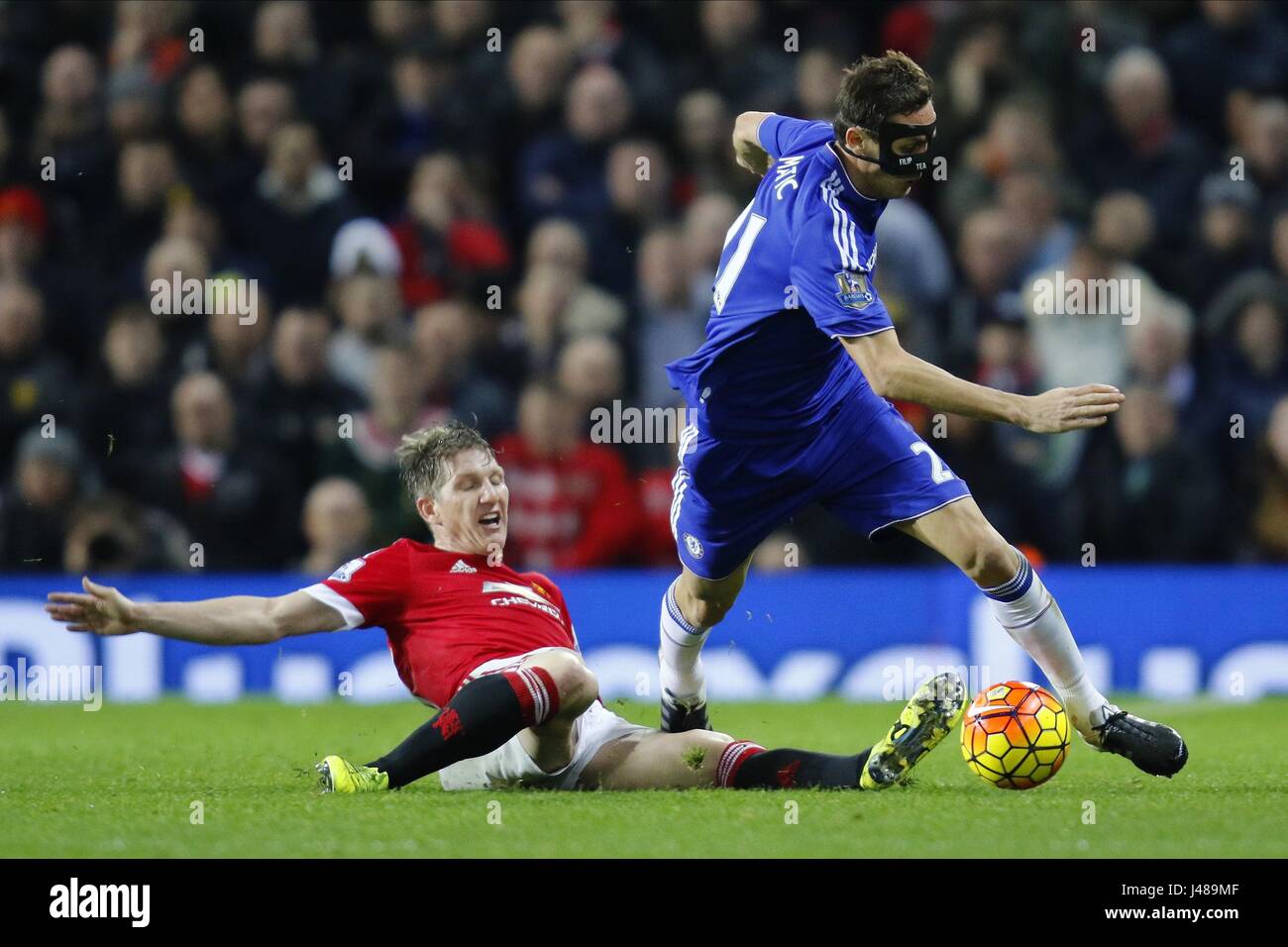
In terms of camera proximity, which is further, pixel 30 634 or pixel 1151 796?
pixel 30 634

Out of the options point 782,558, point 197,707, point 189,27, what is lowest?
point 197,707

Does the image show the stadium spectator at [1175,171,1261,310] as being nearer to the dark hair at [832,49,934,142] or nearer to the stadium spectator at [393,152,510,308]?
the stadium spectator at [393,152,510,308]

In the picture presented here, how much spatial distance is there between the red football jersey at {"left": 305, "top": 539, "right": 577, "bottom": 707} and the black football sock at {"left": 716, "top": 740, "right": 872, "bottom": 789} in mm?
706

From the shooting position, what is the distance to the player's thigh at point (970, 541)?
253 inches

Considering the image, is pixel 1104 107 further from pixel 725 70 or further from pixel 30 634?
pixel 30 634

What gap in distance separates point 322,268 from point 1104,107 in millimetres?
4900

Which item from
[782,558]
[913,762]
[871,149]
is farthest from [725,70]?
[913,762]

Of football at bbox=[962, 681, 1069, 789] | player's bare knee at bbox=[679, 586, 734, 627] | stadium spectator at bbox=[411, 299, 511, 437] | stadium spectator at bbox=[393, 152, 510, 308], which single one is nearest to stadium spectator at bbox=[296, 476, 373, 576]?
stadium spectator at bbox=[411, 299, 511, 437]

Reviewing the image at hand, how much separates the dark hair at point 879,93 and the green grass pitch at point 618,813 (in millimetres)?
2208

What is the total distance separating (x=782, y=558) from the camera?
11.0m

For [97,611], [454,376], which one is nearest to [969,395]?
[97,611]

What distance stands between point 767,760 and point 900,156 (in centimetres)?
204

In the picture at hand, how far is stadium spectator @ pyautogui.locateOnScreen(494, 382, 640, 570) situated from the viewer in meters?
10.7

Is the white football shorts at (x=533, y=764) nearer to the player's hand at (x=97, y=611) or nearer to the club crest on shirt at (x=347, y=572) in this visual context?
the club crest on shirt at (x=347, y=572)
